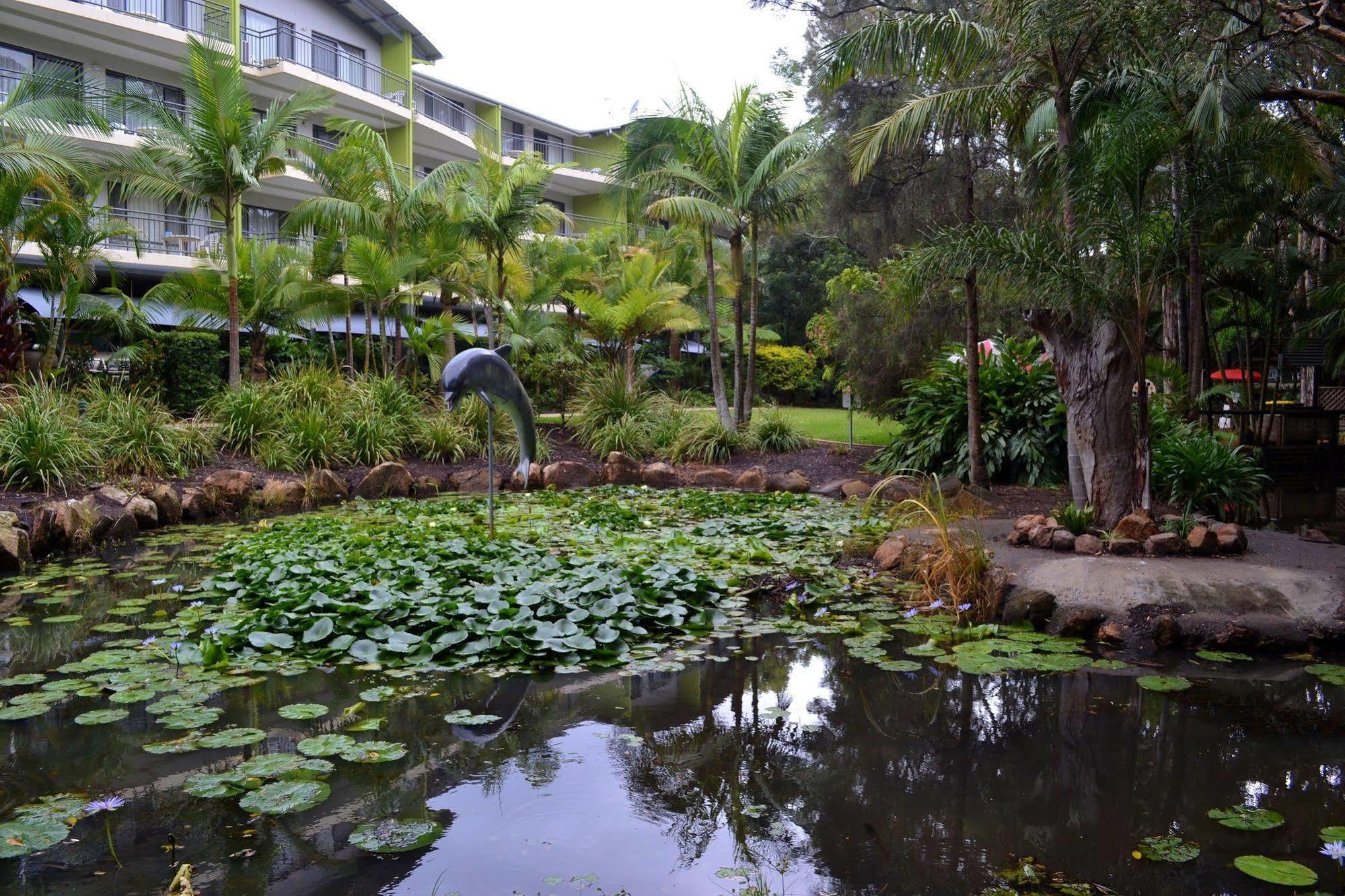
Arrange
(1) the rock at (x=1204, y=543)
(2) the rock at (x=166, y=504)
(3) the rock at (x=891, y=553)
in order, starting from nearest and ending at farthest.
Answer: (1) the rock at (x=1204, y=543) → (3) the rock at (x=891, y=553) → (2) the rock at (x=166, y=504)

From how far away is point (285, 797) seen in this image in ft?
11.3

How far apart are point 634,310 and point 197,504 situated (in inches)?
343

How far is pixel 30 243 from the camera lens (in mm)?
19609

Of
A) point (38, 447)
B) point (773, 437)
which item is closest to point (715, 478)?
point (773, 437)

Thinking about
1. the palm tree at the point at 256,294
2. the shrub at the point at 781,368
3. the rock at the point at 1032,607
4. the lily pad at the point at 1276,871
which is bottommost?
the lily pad at the point at 1276,871

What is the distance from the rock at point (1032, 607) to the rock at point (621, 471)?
26.0ft

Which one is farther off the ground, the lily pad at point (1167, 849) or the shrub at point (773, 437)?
the shrub at point (773, 437)

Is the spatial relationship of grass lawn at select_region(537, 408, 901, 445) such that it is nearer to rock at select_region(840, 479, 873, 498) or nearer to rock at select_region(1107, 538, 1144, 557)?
rock at select_region(840, 479, 873, 498)

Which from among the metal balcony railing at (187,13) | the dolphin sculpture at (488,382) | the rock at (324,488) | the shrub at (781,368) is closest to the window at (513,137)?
the metal balcony railing at (187,13)

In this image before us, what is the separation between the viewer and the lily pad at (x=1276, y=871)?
2934 millimetres

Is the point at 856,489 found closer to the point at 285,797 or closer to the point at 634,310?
the point at 634,310

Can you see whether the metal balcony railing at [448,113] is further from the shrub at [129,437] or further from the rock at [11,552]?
the rock at [11,552]

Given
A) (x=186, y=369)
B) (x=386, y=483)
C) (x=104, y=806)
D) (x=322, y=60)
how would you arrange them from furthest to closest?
(x=322, y=60)
(x=186, y=369)
(x=386, y=483)
(x=104, y=806)

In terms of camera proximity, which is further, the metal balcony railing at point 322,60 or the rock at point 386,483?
the metal balcony railing at point 322,60
